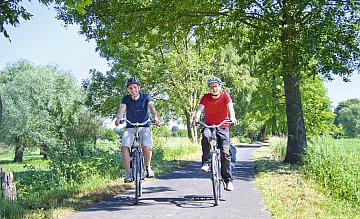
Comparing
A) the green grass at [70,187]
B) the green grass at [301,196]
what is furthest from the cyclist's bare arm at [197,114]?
the green grass at [70,187]

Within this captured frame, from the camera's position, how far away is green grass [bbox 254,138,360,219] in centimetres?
604

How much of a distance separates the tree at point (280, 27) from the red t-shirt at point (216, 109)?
5928 mm

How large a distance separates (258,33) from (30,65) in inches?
1658

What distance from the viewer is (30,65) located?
49.4 metres

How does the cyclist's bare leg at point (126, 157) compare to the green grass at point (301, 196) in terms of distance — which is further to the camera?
the cyclist's bare leg at point (126, 157)

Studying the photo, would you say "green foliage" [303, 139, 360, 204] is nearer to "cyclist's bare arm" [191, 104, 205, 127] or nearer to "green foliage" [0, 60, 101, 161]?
"cyclist's bare arm" [191, 104, 205, 127]

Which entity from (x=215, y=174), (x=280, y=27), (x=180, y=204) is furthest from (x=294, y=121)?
(x=180, y=204)

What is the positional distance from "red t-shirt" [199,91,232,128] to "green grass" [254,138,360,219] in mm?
1731

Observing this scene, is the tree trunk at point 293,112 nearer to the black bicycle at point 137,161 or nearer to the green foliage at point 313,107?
the black bicycle at point 137,161

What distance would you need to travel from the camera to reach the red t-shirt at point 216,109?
7.07 metres

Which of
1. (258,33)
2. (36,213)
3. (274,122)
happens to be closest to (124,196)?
(36,213)

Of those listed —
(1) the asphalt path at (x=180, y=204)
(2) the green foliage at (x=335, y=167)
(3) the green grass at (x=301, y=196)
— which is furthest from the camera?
(2) the green foliage at (x=335, y=167)

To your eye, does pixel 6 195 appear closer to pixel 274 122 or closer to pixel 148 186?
pixel 148 186

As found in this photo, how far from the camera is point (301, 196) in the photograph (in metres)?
7.48
